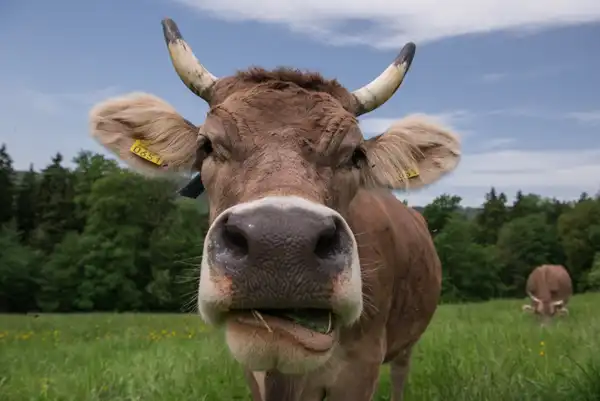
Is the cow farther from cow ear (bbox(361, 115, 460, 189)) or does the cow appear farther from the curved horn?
the curved horn

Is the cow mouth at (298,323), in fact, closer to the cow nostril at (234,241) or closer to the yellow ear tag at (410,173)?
the cow nostril at (234,241)

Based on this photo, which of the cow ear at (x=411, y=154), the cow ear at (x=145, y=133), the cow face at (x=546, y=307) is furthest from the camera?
the cow face at (x=546, y=307)

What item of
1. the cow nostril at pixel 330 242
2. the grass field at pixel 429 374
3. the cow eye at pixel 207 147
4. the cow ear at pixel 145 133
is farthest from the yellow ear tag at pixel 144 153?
the cow nostril at pixel 330 242

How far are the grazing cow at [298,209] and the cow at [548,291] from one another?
694 inches

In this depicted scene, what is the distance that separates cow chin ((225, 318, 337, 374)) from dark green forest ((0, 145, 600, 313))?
103 feet

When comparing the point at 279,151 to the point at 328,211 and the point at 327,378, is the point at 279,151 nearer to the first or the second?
the point at 328,211

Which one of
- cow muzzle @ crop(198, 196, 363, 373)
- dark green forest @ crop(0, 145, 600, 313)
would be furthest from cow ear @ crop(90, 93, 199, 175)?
dark green forest @ crop(0, 145, 600, 313)

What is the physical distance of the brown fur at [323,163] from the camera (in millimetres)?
3248

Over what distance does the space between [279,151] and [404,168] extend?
1663 mm

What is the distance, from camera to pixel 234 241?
8.64ft

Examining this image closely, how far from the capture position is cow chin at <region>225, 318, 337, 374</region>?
8.84 ft

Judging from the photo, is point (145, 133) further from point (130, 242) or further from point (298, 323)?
point (130, 242)

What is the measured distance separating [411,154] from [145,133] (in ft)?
5.77

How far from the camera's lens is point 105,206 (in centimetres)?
4762
